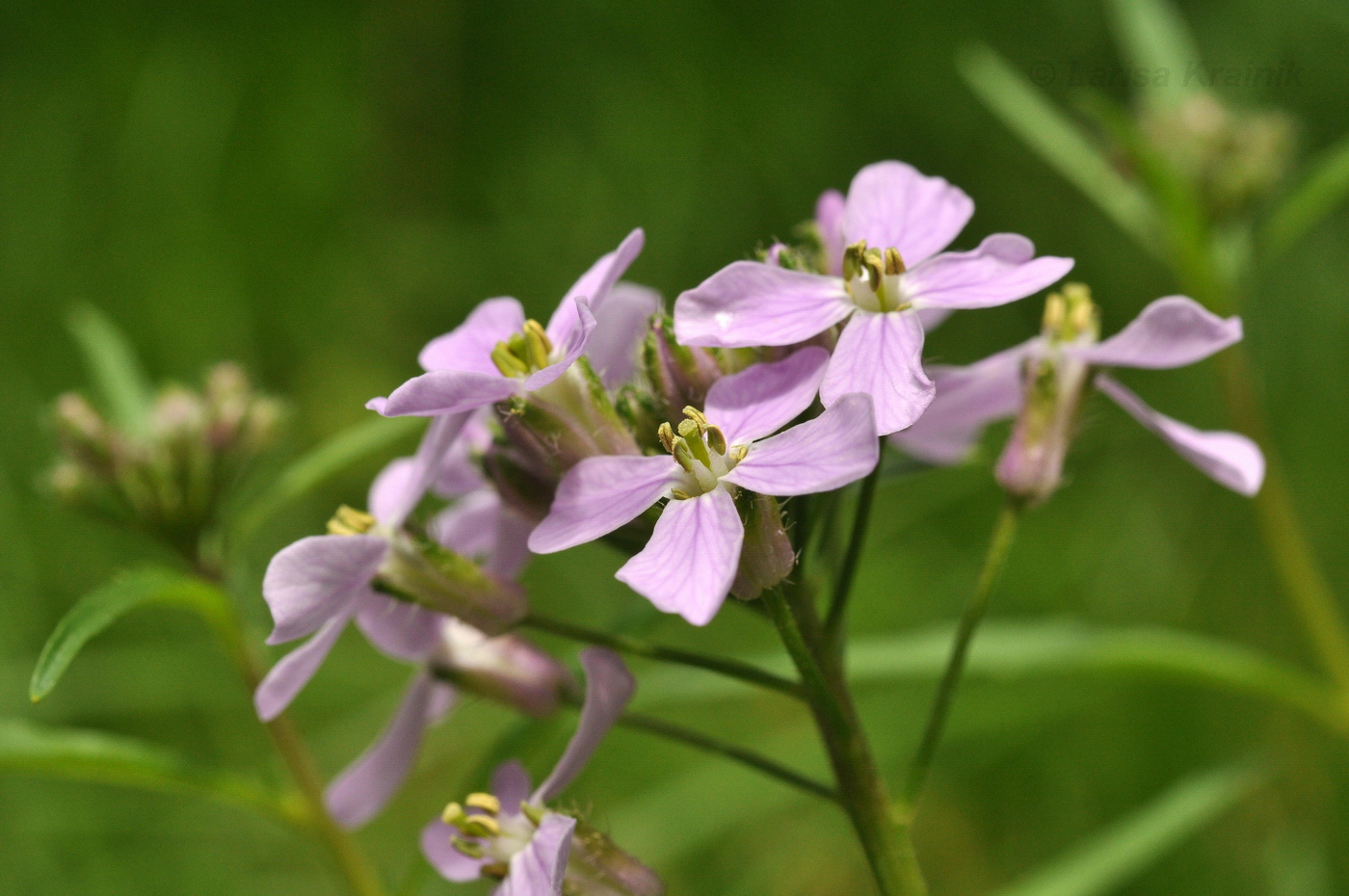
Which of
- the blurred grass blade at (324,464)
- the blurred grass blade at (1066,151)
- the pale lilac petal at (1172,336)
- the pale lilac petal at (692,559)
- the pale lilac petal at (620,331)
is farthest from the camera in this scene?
the blurred grass blade at (1066,151)

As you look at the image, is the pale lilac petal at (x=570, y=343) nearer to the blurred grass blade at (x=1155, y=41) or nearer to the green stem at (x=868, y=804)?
the green stem at (x=868, y=804)

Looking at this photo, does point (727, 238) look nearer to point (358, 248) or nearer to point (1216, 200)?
point (358, 248)

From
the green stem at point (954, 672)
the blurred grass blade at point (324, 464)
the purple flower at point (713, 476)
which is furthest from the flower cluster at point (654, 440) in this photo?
the blurred grass blade at point (324, 464)

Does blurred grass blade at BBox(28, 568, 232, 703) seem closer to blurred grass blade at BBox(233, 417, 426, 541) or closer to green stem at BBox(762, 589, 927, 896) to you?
blurred grass blade at BBox(233, 417, 426, 541)

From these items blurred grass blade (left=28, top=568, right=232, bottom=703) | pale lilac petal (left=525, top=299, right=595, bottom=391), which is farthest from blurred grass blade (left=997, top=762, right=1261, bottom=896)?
blurred grass blade (left=28, top=568, right=232, bottom=703)

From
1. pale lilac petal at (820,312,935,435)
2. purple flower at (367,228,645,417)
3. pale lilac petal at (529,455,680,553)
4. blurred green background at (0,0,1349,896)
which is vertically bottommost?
blurred green background at (0,0,1349,896)

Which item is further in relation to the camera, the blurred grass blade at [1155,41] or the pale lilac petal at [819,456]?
the blurred grass blade at [1155,41]

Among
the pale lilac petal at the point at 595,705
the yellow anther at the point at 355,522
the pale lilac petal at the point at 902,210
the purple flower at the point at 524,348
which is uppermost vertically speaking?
the pale lilac petal at the point at 902,210
